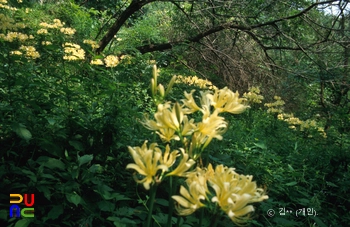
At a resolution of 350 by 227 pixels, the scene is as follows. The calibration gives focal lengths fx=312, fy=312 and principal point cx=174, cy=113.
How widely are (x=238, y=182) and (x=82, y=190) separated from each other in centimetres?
101

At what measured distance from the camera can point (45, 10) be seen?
689 cm

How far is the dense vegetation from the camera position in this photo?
106 cm

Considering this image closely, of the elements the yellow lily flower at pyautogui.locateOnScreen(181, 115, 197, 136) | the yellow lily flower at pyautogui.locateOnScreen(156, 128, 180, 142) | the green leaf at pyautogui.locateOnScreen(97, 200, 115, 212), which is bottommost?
the green leaf at pyautogui.locateOnScreen(97, 200, 115, 212)

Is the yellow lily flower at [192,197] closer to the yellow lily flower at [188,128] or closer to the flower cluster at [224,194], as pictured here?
the flower cluster at [224,194]

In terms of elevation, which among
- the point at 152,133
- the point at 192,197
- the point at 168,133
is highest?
the point at 168,133

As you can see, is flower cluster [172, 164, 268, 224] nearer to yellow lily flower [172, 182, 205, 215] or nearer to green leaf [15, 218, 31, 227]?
yellow lily flower [172, 182, 205, 215]

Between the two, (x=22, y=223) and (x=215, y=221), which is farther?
(x=22, y=223)

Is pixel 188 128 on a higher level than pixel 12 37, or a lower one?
lower

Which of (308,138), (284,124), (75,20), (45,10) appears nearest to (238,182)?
(308,138)

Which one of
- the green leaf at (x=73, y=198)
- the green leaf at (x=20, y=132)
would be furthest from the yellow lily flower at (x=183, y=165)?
the green leaf at (x=20, y=132)

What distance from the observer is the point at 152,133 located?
216 centimetres

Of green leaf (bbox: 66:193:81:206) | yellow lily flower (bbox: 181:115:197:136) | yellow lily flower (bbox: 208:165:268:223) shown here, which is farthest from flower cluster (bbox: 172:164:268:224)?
green leaf (bbox: 66:193:81:206)

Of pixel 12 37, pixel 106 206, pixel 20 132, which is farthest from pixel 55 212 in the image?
pixel 12 37

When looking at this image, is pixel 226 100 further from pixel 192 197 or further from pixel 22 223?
pixel 22 223
